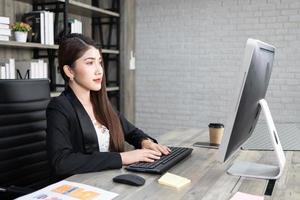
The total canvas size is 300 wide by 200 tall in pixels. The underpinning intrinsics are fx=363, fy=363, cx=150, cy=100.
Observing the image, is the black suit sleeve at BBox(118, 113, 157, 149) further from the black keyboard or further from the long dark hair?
the black keyboard

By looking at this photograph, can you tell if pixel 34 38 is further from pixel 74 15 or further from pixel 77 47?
pixel 77 47

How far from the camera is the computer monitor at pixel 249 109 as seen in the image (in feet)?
3.60

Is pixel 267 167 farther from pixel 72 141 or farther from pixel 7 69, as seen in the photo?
pixel 7 69

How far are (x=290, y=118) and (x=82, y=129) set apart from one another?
3357 mm

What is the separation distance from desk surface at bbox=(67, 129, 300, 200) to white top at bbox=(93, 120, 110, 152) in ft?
1.00

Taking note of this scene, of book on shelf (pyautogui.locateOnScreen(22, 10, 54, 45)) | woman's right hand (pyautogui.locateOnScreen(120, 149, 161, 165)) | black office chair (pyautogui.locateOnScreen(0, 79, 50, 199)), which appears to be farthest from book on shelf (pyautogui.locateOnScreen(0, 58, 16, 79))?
woman's right hand (pyautogui.locateOnScreen(120, 149, 161, 165))

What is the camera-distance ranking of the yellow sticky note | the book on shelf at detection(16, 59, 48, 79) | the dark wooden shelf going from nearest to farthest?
1. the yellow sticky note
2. the book on shelf at detection(16, 59, 48, 79)
3. the dark wooden shelf

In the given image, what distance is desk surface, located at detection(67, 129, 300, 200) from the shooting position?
1.12 metres

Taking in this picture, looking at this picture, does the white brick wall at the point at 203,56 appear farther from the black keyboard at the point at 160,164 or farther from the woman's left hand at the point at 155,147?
the black keyboard at the point at 160,164

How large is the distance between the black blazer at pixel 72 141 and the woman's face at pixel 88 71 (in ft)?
0.27

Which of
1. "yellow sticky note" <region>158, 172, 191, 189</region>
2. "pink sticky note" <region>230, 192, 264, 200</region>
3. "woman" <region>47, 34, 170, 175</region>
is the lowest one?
"pink sticky note" <region>230, 192, 264, 200</region>

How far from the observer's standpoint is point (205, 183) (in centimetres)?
123

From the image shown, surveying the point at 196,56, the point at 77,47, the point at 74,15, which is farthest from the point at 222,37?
the point at 77,47

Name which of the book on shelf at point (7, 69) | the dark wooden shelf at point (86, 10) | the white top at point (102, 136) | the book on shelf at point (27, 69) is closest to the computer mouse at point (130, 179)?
the white top at point (102, 136)
